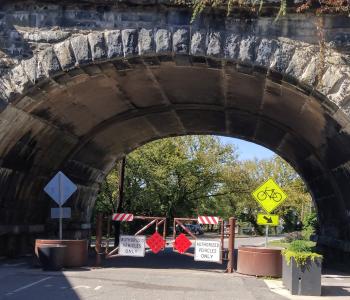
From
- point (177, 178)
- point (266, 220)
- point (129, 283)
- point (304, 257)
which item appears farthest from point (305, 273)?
point (177, 178)

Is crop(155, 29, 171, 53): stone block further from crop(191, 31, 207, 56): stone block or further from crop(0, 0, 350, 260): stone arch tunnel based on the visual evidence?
crop(191, 31, 207, 56): stone block

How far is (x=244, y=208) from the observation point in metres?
69.1

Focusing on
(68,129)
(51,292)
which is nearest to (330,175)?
(68,129)

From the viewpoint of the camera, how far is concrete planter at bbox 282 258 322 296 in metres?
12.2

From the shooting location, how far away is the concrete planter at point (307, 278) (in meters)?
12.2

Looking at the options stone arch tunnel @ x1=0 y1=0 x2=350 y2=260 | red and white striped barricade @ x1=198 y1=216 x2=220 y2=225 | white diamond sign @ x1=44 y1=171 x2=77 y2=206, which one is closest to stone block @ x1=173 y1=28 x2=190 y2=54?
stone arch tunnel @ x1=0 y1=0 x2=350 y2=260

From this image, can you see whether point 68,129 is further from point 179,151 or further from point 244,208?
point 244,208

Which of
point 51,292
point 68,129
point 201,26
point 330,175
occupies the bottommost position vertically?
point 51,292

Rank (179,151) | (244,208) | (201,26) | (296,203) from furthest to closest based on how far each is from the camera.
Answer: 1. (244,208)
2. (296,203)
3. (179,151)
4. (201,26)

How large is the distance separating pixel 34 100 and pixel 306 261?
7.47 metres

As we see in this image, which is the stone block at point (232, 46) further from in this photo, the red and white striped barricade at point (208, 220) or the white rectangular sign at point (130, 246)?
the white rectangular sign at point (130, 246)

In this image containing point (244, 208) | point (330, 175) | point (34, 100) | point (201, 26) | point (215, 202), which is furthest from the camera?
point (244, 208)

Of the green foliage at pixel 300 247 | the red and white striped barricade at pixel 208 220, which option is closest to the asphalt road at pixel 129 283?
the green foliage at pixel 300 247

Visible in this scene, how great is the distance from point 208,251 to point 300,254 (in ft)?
15.9
